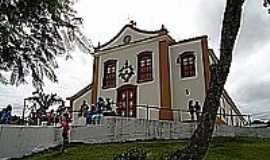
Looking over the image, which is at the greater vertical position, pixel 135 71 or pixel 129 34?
pixel 129 34

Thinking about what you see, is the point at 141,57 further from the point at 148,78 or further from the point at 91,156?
the point at 91,156

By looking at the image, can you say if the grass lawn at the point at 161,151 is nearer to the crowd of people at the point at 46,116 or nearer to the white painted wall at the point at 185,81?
the crowd of people at the point at 46,116

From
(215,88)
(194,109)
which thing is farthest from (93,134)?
(215,88)

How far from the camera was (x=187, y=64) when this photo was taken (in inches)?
1147

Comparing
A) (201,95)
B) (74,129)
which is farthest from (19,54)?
(201,95)

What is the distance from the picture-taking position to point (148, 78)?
97.2 ft

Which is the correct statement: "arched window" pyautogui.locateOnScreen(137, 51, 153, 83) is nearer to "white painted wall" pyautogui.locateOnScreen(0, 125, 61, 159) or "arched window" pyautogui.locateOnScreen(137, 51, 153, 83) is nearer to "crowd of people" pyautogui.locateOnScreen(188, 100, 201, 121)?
"crowd of people" pyautogui.locateOnScreen(188, 100, 201, 121)

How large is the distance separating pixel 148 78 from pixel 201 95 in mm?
3910

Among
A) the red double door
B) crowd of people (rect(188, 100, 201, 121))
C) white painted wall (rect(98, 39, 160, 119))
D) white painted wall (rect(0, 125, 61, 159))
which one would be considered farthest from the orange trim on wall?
white painted wall (rect(0, 125, 61, 159))

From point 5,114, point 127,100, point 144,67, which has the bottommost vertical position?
point 5,114

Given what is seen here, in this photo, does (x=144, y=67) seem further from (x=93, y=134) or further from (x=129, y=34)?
(x=93, y=134)

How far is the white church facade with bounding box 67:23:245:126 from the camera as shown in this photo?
92.4 feet

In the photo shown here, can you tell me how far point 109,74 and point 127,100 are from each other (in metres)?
3.03

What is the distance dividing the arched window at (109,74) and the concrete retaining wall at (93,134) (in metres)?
9.06
